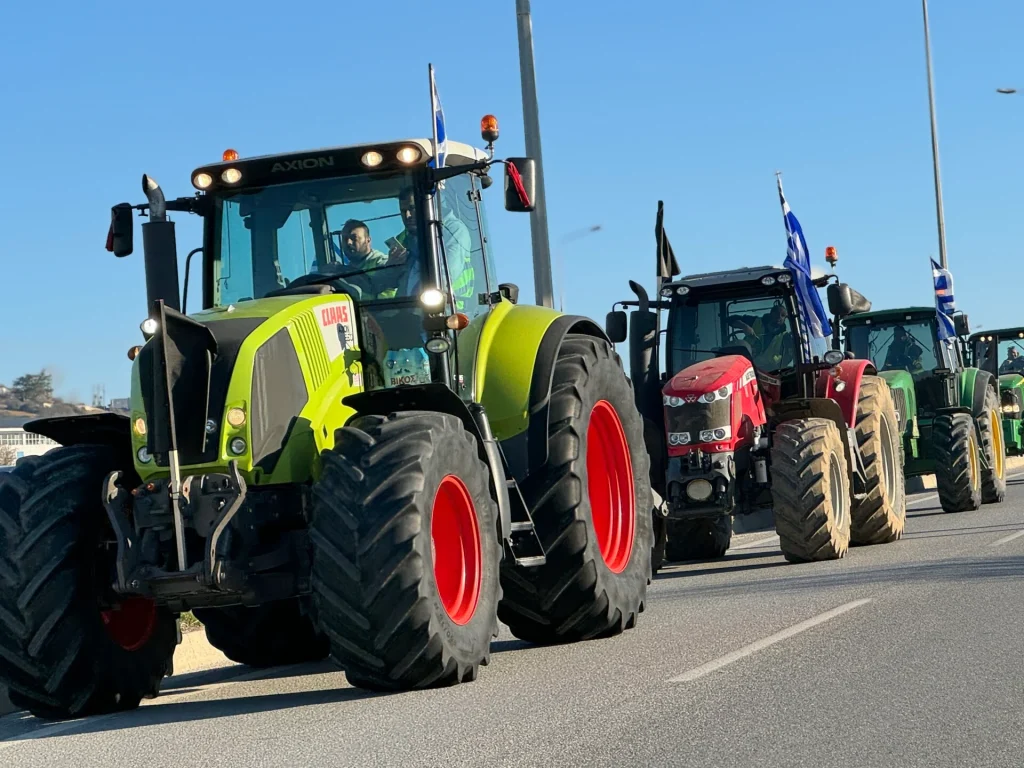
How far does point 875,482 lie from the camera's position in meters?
15.9

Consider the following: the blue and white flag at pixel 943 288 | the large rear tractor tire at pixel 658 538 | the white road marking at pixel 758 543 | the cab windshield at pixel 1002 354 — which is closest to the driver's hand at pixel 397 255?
the large rear tractor tire at pixel 658 538

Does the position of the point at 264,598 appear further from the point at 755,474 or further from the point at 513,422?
the point at 755,474

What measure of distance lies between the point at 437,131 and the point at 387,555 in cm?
308

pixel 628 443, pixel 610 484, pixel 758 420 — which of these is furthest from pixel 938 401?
pixel 610 484

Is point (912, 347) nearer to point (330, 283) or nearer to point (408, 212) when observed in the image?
point (408, 212)

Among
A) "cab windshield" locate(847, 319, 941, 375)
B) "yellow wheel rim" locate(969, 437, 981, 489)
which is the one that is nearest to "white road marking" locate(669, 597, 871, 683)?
"yellow wheel rim" locate(969, 437, 981, 489)

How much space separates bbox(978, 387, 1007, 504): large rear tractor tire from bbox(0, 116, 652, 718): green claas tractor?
12587 millimetres

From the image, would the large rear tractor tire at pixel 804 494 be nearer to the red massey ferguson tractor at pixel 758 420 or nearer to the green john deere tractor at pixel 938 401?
the red massey ferguson tractor at pixel 758 420

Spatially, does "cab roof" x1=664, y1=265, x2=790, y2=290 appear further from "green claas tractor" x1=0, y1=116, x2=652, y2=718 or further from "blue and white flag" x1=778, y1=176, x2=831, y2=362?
"green claas tractor" x1=0, y1=116, x2=652, y2=718

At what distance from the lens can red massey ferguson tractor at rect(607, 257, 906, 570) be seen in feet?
46.8

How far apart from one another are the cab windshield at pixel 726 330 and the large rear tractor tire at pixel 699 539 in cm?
157

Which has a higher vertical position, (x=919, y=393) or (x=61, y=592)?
(x=919, y=393)

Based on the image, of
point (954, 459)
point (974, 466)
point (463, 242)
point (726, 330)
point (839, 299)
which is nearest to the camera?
point (463, 242)

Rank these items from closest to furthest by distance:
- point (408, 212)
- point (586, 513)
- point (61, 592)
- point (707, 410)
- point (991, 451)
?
point (61, 592) < point (408, 212) < point (586, 513) < point (707, 410) < point (991, 451)
